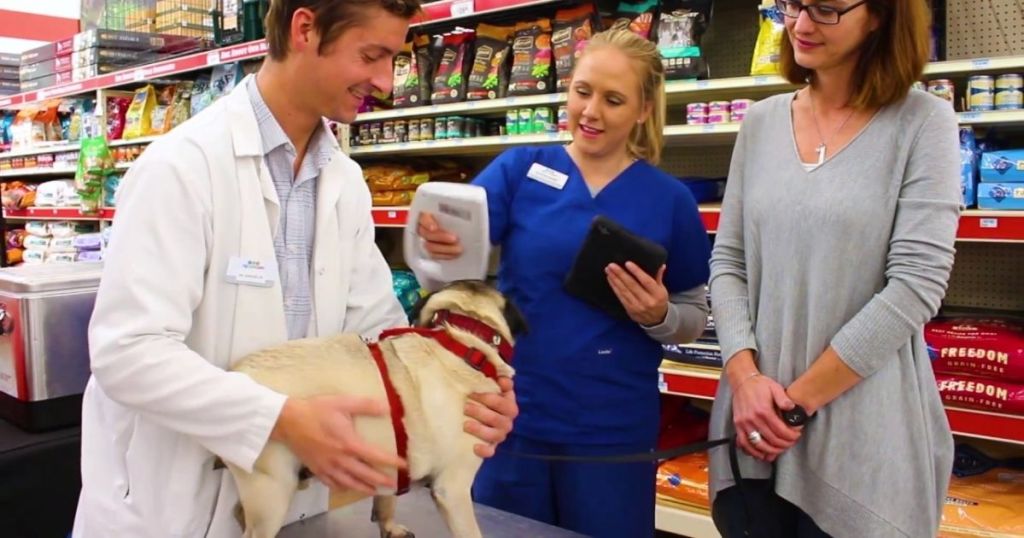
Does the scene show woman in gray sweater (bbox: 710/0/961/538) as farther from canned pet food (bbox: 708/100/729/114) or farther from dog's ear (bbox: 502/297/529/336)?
canned pet food (bbox: 708/100/729/114)

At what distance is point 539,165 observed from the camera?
5.48 ft

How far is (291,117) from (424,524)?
767mm

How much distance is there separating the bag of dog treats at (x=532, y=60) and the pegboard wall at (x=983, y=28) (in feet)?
4.57

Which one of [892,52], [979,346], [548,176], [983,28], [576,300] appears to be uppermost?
[983,28]

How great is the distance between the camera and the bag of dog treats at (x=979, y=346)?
2195mm

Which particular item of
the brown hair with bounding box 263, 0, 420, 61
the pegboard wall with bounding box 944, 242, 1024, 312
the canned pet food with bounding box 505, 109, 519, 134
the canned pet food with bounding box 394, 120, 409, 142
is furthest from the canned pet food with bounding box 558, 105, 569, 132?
the brown hair with bounding box 263, 0, 420, 61

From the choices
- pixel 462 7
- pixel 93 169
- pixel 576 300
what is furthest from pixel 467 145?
pixel 93 169

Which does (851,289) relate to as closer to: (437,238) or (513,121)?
(437,238)

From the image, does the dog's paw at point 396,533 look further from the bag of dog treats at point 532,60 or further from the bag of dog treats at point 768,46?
the bag of dog treats at point 532,60

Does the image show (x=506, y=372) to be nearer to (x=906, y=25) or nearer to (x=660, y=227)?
(x=660, y=227)

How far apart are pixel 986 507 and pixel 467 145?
2263 mm

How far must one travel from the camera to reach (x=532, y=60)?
3092 mm

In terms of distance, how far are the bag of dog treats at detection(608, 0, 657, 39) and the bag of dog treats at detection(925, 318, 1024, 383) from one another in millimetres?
1357

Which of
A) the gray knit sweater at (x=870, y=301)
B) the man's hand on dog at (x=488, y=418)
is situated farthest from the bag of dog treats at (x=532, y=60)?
the man's hand on dog at (x=488, y=418)
